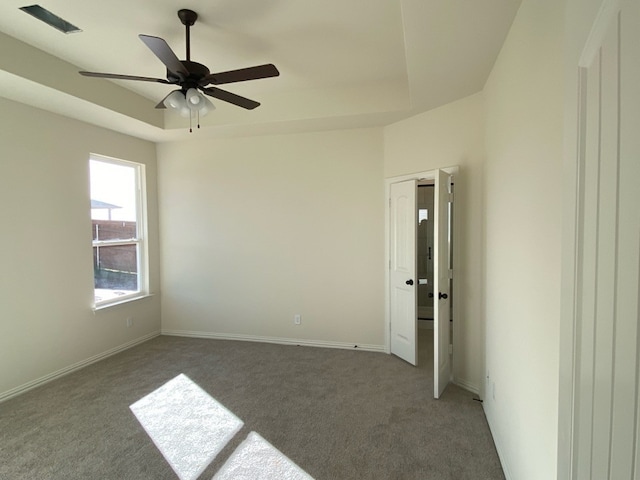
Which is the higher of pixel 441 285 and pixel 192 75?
pixel 192 75

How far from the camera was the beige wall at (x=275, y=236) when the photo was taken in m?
4.25

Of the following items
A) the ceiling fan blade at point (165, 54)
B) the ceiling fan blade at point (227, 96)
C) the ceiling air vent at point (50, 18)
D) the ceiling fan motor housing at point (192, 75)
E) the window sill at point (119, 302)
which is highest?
the ceiling air vent at point (50, 18)

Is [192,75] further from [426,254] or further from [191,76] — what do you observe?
[426,254]

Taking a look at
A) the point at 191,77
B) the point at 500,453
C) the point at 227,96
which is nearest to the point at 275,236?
the point at 227,96

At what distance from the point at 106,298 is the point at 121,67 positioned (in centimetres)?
276

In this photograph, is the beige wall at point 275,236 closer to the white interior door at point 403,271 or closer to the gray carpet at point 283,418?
the white interior door at point 403,271

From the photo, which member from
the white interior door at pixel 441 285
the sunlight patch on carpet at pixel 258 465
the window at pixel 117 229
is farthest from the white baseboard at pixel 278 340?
the sunlight patch on carpet at pixel 258 465

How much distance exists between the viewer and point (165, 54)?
2002 millimetres

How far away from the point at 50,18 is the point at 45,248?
219cm

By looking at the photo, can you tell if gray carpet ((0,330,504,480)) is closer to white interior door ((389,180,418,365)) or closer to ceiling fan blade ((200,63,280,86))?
white interior door ((389,180,418,365))

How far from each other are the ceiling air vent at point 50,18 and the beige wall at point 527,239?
122 inches

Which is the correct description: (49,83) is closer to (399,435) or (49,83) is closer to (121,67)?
(121,67)

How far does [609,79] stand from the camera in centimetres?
60

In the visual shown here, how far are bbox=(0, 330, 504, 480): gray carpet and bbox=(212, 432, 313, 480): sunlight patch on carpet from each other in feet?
0.18
